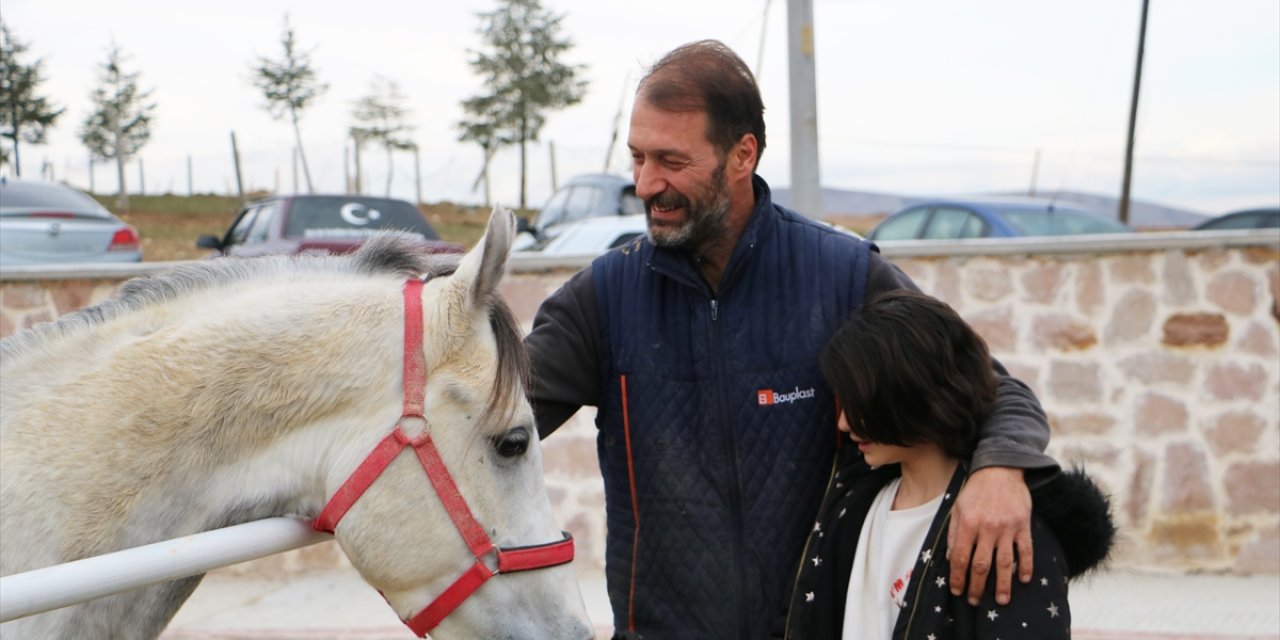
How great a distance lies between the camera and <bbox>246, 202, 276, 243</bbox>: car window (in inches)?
391

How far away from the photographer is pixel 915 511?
192cm

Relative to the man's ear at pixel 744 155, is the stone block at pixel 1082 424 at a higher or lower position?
lower

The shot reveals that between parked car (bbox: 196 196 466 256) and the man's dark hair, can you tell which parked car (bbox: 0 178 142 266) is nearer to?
parked car (bbox: 196 196 466 256)

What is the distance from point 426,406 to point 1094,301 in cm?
398

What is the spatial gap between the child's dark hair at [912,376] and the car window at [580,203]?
26.5ft

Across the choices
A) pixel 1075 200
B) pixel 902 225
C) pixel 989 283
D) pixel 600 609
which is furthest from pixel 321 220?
pixel 1075 200

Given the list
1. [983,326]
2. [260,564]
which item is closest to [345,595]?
[260,564]

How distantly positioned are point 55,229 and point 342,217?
228 centimetres

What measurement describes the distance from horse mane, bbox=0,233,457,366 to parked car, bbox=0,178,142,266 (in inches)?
302

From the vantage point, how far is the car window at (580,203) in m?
9.99

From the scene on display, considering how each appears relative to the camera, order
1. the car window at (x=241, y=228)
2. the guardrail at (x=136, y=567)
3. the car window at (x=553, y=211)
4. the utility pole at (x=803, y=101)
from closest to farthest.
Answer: the guardrail at (x=136, y=567) < the utility pole at (x=803, y=101) < the car window at (x=241, y=228) < the car window at (x=553, y=211)

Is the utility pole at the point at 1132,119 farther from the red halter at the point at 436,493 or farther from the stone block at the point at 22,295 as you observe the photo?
the red halter at the point at 436,493

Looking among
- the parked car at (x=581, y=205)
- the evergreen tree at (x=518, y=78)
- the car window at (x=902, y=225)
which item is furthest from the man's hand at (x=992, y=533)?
the evergreen tree at (x=518, y=78)

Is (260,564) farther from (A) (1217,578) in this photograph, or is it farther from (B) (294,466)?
(A) (1217,578)
